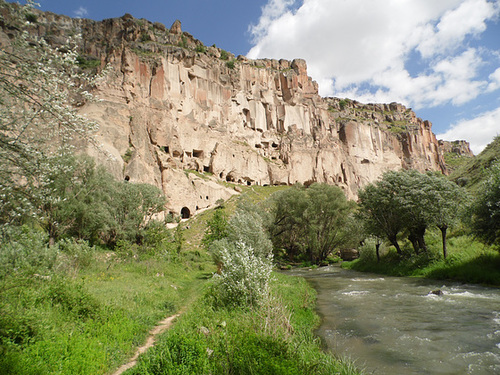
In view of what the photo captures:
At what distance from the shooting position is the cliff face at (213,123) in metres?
50.5

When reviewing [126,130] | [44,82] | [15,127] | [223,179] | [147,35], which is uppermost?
[147,35]

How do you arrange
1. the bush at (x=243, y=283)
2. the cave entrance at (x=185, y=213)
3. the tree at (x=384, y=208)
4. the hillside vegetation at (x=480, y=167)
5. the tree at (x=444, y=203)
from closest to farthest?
the bush at (x=243, y=283), the tree at (x=444, y=203), the tree at (x=384, y=208), the hillside vegetation at (x=480, y=167), the cave entrance at (x=185, y=213)

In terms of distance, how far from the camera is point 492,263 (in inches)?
605

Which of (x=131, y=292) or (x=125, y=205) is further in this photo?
(x=125, y=205)

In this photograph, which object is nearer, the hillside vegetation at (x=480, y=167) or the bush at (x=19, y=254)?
the bush at (x=19, y=254)

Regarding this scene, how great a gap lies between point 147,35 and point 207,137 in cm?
3494

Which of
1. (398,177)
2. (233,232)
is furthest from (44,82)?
(398,177)

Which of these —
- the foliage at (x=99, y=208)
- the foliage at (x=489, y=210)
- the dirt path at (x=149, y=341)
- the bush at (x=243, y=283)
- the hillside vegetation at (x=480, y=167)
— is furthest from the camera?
the hillside vegetation at (x=480, y=167)

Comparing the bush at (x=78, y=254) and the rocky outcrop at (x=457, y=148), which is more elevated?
the rocky outcrop at (x=457, y=148)

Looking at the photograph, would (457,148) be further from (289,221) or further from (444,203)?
(444,203)

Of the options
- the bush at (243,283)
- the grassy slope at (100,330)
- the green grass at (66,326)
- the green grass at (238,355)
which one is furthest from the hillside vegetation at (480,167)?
the green grass at (66,326)

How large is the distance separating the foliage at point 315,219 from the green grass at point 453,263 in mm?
11010

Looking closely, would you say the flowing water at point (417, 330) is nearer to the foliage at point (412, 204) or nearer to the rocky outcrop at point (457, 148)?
the foliage at point (412, 204)

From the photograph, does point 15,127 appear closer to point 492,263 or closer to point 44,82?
point 44,82
